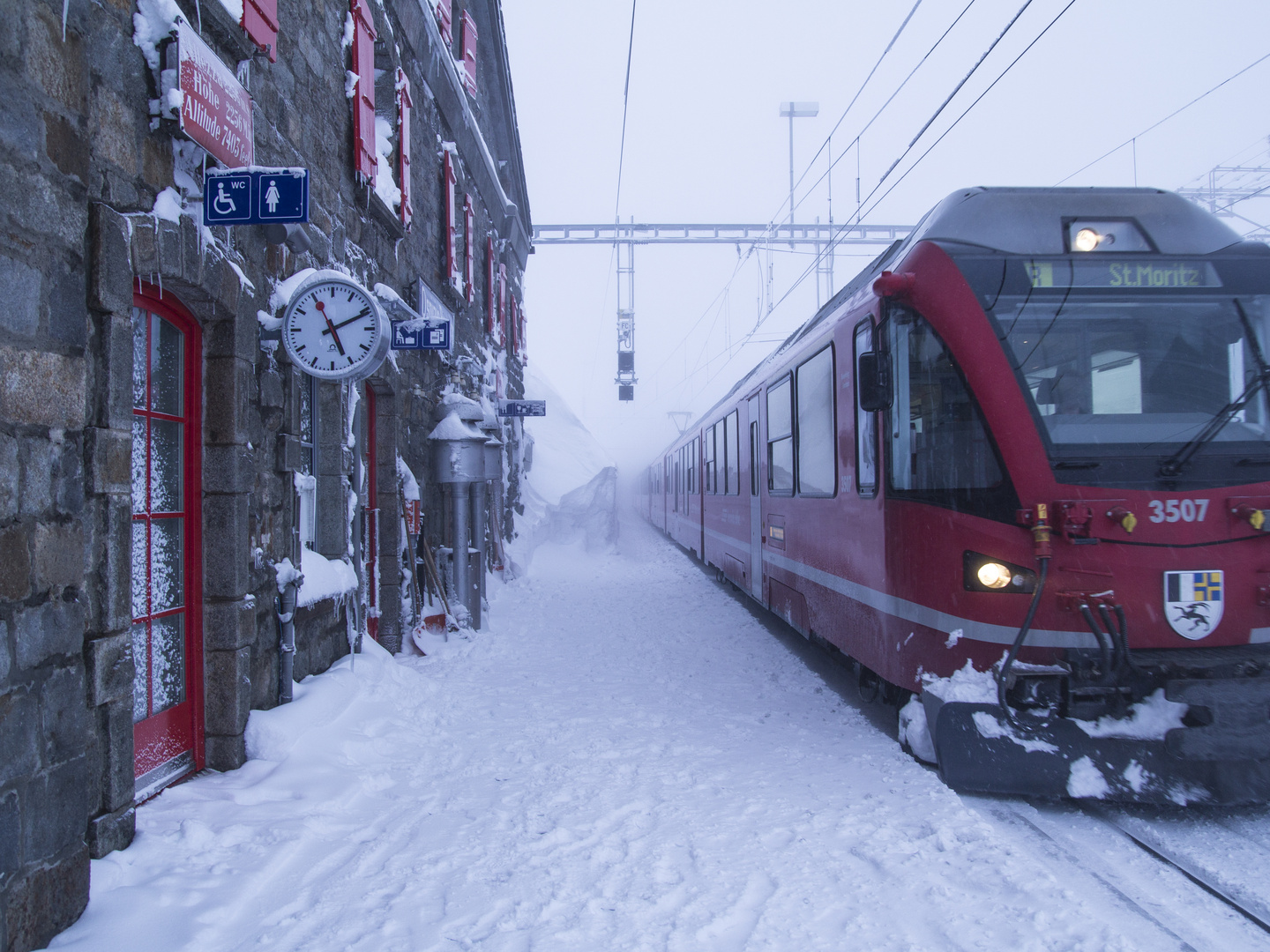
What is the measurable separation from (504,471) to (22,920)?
1224cm

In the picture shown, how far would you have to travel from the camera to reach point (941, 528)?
402 centimetres

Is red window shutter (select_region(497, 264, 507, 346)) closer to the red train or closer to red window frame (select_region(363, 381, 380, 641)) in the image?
red window frame (select_region(363, 381, 380, 641))

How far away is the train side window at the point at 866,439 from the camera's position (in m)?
4.63

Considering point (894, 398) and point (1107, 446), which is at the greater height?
point (894, 398)

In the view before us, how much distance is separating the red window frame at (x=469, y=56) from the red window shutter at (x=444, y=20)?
0.78 meters

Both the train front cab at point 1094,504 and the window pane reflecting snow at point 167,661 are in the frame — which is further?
the window pane reflecting snow at point 167,661

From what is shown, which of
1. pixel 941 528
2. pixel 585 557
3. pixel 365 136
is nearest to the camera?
pixel 941 528

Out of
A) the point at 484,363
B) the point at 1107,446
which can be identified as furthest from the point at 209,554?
the point at 484,363

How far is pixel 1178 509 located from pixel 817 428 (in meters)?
2.56

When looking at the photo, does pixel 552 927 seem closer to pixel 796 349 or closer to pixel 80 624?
pixel 80 624

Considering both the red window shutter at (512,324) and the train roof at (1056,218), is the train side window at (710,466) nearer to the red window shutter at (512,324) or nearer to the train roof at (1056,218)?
the red window shutter at (512,324)

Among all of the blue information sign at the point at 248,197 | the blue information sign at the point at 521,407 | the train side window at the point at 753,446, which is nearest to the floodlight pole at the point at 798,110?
the blue information sign at the point at 521,407

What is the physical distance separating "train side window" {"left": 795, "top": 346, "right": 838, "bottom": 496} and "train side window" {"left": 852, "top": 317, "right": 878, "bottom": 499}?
0.51m

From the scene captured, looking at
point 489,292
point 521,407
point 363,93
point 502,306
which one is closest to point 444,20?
point 363,93
